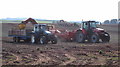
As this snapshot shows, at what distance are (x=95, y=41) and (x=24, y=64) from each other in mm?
11646

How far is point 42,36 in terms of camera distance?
21.0m

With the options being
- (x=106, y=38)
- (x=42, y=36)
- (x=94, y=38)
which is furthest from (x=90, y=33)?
(x=42, y=36)

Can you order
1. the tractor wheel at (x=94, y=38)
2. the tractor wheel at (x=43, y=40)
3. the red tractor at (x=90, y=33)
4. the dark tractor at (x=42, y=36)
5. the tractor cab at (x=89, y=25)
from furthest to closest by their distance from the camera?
the tractor cab at (x=89, y=25), the red tractor at (x=90, y=33), the tractor wheel at (x=94, y=38), the dark tractor at (x=42, y=36), the tractor wheel at (x=43, y=40)

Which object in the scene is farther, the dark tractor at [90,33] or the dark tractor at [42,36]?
the dark tractor at [90,33]

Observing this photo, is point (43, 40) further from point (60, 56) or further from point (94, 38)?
point (60, 56)

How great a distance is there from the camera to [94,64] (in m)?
10.8

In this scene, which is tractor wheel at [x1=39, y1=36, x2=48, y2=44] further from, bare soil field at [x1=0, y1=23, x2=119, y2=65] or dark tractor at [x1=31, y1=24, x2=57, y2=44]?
bare soil field at [x1=0, y1=23, x2=119, y2=65]

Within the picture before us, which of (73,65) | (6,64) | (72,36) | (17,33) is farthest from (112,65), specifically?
(17,33)

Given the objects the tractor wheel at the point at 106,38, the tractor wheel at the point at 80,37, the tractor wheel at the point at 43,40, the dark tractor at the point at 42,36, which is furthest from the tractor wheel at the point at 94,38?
the tractor wheel at the point at 43,40

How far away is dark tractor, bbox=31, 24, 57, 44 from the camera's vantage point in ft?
68.0

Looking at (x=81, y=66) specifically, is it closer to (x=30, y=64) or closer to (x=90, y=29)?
(x=30, y=64)

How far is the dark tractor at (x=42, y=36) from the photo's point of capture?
816 inches

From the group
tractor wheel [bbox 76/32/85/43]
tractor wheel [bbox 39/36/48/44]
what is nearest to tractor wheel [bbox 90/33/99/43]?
tractor wheel [bbox 76/32/85/43]

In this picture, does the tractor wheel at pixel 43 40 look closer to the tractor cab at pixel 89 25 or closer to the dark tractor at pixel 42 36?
the dark tractor at pixel 42 36
